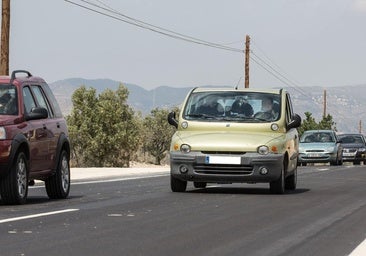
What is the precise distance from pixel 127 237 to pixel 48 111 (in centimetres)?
658

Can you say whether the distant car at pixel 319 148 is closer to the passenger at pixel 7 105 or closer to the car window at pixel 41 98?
the car window at pixel 41 98

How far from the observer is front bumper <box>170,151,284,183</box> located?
17359mm

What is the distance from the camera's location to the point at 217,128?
18.1 metres

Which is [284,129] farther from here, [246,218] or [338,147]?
[338,147]

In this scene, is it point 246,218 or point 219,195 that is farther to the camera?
point 219,195

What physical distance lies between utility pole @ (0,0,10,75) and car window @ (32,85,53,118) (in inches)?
583

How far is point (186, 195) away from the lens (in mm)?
16938

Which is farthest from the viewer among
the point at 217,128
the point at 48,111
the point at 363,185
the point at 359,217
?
the point at 363,185

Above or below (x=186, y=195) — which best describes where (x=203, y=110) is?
above

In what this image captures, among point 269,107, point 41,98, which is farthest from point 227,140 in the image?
point 41,98

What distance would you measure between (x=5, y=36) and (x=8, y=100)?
53.4ft

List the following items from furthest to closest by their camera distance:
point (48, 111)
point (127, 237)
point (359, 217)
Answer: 1. point (48, 111)
2. point (359, 217)
3. point (127, 237)

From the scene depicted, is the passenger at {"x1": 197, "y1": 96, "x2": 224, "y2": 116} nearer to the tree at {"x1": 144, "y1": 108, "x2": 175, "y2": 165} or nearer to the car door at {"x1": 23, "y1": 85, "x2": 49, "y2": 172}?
the car door at {"x1": 23, "y1": 85, "x2": 49, "y2": 172}

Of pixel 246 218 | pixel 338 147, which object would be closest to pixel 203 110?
pixel 246 218
